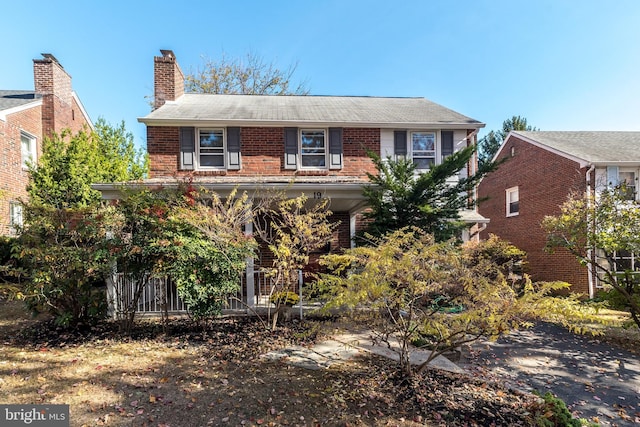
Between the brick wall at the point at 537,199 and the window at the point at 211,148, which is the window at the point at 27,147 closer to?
the window at the point at 211,148

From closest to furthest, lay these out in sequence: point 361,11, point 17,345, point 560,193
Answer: point 17,345 < point 361,11 < point 560,193

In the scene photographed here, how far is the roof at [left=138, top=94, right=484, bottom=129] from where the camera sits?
1009cm

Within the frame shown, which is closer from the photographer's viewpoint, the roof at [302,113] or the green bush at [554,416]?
the green bush at [554,416]

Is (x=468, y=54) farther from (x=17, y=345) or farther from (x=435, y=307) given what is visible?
(x=17, y=345)

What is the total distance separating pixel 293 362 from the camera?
195 inches

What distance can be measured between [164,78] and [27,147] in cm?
738

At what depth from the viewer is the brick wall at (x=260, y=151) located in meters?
9.92

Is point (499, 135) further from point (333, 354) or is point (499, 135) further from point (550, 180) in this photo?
point (333, 354)

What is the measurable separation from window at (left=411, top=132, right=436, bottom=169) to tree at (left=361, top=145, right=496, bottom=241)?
2.55 metres

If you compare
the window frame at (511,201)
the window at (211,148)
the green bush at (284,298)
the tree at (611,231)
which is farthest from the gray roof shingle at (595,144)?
the window at (211,148)

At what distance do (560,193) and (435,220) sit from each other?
7191 millimetres

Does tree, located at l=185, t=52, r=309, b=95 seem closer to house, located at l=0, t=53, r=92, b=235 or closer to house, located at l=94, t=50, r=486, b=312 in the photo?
house, located at l=0, t=53, r=92, b=235

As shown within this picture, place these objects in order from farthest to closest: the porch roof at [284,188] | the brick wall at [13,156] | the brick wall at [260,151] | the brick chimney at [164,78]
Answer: the brick wall at [13,156] → the brick chimney at [164,78] → the brick wall at [260,151] → the porch roof at [284,188]

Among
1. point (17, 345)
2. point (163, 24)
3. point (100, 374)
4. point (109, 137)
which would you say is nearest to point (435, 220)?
point (100, 374)
